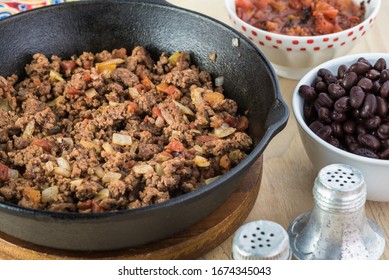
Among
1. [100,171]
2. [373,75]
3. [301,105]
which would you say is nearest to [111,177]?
[100,171]

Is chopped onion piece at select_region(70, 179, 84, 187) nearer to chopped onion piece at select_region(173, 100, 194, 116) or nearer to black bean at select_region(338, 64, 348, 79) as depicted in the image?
chopped onion piece at select_region(173, 100, 194, 116)

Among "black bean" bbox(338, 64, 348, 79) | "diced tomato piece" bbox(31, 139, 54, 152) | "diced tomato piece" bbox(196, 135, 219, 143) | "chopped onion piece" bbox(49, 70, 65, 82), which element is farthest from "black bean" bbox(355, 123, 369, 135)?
"chopped onion piece" bbox(49, 70, 65, 82)

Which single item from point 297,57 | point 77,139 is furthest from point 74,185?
point 297,57

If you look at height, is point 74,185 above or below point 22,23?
below

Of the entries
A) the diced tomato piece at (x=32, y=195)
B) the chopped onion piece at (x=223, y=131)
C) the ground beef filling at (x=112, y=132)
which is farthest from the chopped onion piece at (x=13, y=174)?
the chopped onion piece at (x=223, y=131)

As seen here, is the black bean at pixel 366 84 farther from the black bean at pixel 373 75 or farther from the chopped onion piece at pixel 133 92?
the chopped onion piece at pixel 133 92

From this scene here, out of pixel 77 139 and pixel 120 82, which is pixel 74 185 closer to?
pixel 77 139

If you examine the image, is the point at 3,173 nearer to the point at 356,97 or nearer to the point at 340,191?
the point at 340,191
